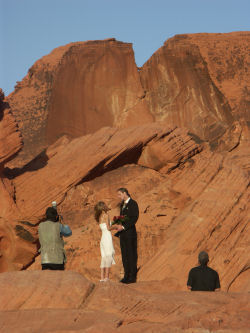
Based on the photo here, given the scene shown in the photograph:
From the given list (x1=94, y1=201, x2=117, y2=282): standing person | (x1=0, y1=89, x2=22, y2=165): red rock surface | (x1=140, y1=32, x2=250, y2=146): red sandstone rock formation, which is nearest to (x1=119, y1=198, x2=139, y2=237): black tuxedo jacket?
(x1=94, y1=201, x2=117, y2=282): standing person

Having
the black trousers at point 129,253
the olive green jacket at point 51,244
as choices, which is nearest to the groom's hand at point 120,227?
the black trousers at point 129,253

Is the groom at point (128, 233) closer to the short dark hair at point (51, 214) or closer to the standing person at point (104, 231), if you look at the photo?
the standing person at point (104, 231)

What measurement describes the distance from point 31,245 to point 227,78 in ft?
30.4

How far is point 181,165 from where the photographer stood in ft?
41.8

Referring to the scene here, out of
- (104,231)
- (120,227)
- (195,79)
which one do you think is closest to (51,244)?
(104,231)

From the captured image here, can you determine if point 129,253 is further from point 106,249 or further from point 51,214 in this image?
point 51,214

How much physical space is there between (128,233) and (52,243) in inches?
49.4

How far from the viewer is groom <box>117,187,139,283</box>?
7.80 m

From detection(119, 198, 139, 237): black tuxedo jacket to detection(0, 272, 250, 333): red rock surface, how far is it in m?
1.96

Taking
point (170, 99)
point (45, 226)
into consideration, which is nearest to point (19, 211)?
point (45, 226)

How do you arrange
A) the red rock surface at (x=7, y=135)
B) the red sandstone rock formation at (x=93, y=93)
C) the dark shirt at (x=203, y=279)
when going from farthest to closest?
the red sandstone rock formation at (x=93, y=93), the red rock surface at (x=7, y=135), the dark shirt at (x=203, y=279)

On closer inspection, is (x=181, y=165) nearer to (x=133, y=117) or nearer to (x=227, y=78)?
(x=133, y=117)

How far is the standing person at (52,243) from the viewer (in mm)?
6984

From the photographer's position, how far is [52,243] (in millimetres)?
6996
